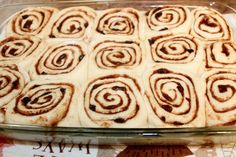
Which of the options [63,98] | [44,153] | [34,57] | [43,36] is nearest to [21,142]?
[44,153]

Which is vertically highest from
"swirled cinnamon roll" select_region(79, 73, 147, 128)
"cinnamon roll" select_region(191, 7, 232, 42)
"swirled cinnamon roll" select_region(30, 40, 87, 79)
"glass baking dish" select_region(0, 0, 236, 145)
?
"cinnamon roll" select_region(191, 7, 232, 42)

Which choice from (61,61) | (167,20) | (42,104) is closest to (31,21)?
(61,61)

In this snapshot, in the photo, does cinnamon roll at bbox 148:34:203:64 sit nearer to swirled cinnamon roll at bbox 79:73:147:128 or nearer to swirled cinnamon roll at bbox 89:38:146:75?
swirled cinnamon roll at bbox 89:38:146:75

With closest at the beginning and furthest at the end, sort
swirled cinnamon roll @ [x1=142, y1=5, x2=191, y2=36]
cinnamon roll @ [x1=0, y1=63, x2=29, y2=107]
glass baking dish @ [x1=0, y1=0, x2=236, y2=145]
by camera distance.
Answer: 1. glass baking dish @ [x1=0, y1=0, x2=236, y2=145]
2. cinnamon roll @ [x1=0, y1=63, x2=29, y2=107]
3. swirled cinnamon roll @ [x1=142, y1=5, x2=191, y2=36]

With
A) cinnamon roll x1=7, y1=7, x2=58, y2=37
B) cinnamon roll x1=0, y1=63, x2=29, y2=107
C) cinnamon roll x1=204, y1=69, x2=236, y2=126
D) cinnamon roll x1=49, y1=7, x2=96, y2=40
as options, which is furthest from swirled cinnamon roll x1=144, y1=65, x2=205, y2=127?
cinnamon roll x1=7, y1=7, x2=58, y2=37

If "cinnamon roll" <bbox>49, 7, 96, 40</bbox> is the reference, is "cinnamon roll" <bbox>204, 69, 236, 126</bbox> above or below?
below

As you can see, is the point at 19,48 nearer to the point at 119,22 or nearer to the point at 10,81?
the point at 10,81

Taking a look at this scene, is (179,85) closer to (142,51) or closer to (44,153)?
(142,51)
